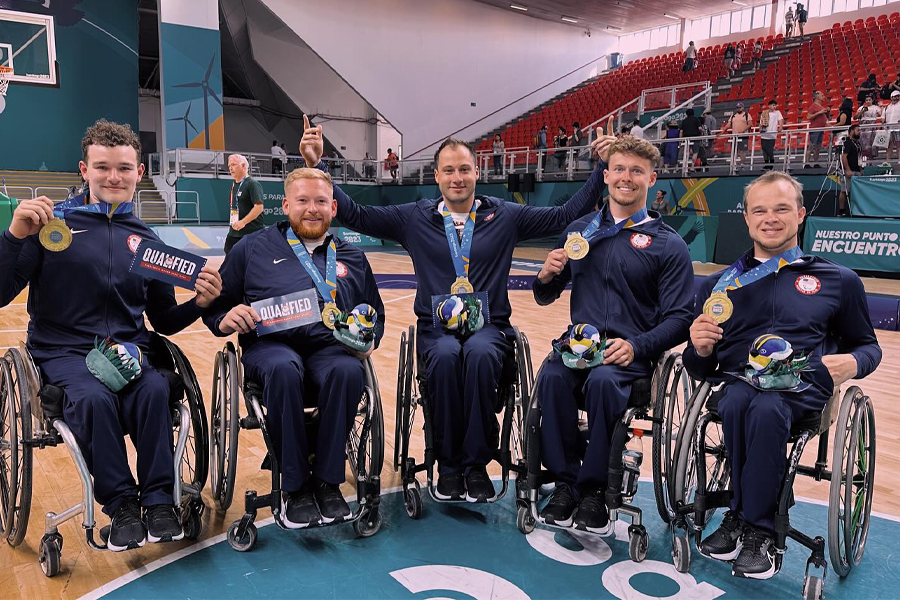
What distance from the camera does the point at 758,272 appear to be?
2277mm

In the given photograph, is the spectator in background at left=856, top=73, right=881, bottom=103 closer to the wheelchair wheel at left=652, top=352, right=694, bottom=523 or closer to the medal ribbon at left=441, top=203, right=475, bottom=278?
the medal ribbon at left=441, top=203, right=475, bottom=278

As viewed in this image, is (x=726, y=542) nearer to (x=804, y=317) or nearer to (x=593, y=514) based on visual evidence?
(x=593, y=514)

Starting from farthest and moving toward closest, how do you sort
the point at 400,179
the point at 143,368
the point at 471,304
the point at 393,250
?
1. the point at 400,179
2. the point at 393,250
3. the point at 471,304
4. the point at 143,368

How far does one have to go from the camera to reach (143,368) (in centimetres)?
232

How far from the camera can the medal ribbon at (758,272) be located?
2.27 meters

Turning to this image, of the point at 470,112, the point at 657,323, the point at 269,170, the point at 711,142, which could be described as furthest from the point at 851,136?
the point at 470,112

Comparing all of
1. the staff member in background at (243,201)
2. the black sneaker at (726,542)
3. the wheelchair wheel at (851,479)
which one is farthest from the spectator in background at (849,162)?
the black sneaker at (726,542)

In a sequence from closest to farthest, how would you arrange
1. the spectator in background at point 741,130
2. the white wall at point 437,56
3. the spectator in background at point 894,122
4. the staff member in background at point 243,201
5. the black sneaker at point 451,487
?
1. the black sneaker at point 451,487
2. the staff member in background at point 243,201
3. the spectator in background at point 894,122
4. the spectator in background at point 741,130
5. the white wall at point 437,56

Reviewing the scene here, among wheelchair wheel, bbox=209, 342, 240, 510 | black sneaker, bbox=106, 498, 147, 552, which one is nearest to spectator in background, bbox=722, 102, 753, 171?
wheelchair wheel, bbox=209, 342, 240, 510

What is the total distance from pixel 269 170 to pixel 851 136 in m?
11.9

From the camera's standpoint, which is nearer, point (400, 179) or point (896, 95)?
point (896, 95)

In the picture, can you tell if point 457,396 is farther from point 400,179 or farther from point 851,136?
point 400,179

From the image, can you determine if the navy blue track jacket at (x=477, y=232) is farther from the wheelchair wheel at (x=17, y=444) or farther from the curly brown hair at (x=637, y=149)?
the wheelchair wheel at (x=17, y=444)

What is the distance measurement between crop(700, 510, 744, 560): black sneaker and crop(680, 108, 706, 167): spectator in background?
10.3 m
